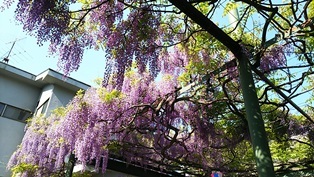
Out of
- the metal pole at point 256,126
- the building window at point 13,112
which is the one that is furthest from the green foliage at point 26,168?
the metal pole at point 256,126

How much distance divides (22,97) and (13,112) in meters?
0.61

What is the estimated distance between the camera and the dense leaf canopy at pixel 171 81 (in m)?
3.20

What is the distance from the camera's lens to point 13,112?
9398mm

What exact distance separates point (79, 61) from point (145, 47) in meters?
0.86

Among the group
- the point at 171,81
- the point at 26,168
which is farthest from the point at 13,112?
the point at 171,81

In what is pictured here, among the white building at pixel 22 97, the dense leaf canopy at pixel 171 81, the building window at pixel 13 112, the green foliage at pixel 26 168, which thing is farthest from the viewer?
the building window at pixel 13 112

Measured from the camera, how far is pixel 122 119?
5.21m

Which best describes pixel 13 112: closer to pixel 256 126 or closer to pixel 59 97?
pixel 59 97

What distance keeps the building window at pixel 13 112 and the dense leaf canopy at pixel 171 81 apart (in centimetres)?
250

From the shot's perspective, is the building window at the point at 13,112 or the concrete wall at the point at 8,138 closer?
the concrete wall at the point at 8,138

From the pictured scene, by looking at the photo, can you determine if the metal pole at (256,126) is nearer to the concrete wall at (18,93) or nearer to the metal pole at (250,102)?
the metal pole at (250,102)

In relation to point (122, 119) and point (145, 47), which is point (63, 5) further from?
point (122, 119)

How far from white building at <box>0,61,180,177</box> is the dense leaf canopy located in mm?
2015

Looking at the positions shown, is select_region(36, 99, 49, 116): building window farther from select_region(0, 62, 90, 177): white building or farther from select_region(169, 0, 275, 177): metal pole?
select_region(169, 0, 275, 177): metal pole
